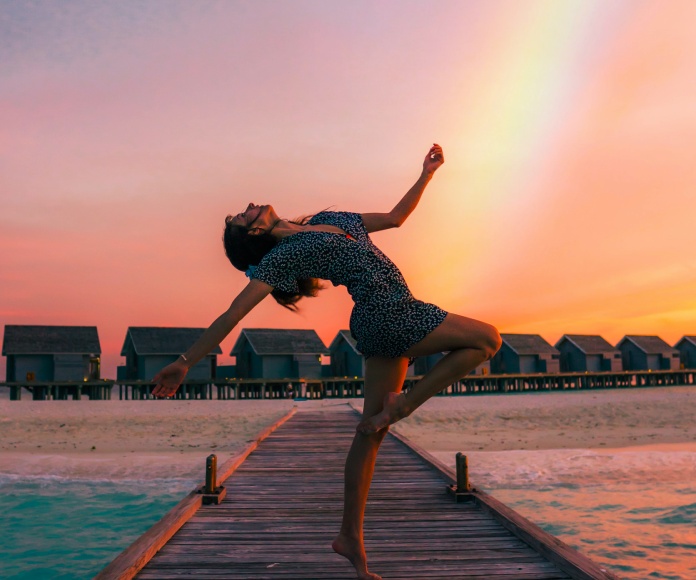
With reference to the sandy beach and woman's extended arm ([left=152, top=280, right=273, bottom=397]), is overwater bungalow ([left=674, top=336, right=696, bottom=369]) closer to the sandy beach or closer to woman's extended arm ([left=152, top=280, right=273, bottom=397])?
the sandy beach

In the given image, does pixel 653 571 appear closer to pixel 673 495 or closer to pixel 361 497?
pixel 673 495

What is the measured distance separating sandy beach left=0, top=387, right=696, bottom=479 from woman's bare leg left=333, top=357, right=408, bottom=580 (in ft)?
28.0

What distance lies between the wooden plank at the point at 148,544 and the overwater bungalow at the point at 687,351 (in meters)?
70.1

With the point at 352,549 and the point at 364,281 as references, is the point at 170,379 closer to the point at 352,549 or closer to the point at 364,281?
the point at 364,281

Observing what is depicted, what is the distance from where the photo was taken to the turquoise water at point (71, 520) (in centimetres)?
803

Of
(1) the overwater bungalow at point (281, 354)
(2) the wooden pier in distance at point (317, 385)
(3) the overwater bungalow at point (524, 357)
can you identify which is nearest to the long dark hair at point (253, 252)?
(2) the wooden pier in distance at point (317, 385)

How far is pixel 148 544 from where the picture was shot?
4000 mm

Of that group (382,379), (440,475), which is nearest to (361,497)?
(382,379)

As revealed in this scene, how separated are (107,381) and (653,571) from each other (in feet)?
135

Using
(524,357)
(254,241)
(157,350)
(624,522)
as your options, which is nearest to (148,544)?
(254,241)

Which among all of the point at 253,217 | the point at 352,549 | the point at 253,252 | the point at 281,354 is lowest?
the point at 352,549

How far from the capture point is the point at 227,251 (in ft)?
10.0

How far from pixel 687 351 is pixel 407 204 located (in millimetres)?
72822

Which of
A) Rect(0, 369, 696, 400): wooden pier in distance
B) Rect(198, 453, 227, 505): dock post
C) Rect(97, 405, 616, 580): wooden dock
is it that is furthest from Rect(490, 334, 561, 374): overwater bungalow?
Rect(198, 453, 227, 505): dock post
